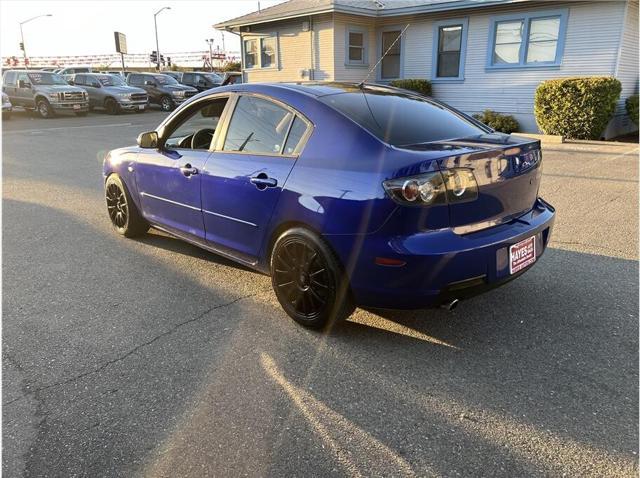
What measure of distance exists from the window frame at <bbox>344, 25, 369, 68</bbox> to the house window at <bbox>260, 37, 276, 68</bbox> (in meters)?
3.27

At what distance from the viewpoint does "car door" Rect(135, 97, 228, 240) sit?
13.5 feet

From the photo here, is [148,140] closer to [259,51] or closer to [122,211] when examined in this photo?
[122,211]

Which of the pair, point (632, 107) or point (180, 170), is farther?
point (632, 107)

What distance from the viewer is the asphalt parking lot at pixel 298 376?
2301 mm

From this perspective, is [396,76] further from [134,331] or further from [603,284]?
[134,331]

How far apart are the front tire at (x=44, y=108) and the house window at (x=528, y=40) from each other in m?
17.5

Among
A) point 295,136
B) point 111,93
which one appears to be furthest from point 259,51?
point 295,136

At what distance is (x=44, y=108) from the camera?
70.3ft

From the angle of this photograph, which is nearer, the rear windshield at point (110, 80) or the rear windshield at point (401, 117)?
the rear windshield at point (401, 117)

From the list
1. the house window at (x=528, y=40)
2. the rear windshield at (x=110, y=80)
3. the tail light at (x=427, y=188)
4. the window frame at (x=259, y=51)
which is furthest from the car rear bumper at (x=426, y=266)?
the rear windshield at (x=110, y=80)

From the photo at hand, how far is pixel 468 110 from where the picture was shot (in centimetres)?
1555

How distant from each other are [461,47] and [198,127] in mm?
12902

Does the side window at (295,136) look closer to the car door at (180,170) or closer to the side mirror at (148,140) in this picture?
the car door at (180,170)

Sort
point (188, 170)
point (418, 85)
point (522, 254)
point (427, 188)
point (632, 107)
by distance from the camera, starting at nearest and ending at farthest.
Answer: point (427, 188) → point (522, 254) → point (188, 170) → point (632, 107) → point (418, 85)
